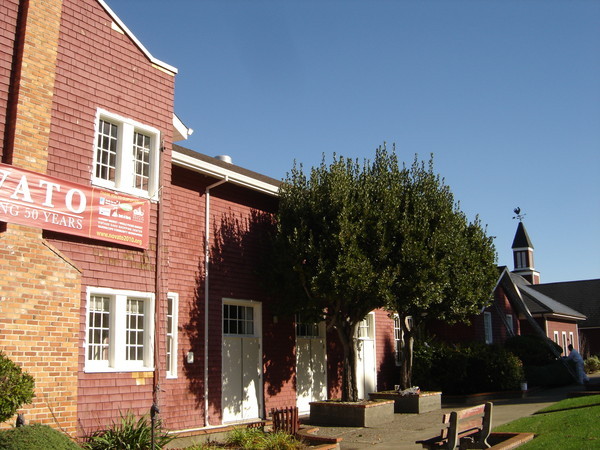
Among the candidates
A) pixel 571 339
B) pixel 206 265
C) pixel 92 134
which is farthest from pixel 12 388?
pixel 571 339

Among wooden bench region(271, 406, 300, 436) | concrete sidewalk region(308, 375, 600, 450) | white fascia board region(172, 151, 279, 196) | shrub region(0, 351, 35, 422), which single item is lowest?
concrete sidewalk region(308, 375, 600, 450)

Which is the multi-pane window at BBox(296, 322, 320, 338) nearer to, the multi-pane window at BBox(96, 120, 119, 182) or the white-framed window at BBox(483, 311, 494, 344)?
the multi-pane window at BBox(96, 120, 119, 182)

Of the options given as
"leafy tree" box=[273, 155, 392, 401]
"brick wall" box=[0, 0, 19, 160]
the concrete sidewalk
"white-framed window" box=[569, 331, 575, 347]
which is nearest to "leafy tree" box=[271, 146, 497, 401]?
"leafy tree" box=[273, 155, 392, 401]

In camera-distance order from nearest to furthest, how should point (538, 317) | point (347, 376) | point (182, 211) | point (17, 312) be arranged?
point (17, 312)
point (182, 211)
point (347, 376)
point (538, 317)

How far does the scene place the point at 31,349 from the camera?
971 cm

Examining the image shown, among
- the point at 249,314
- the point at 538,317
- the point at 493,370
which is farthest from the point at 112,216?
the point at 538,317

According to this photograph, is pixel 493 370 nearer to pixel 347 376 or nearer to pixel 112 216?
pixel 347 376

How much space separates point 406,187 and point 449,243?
1885mm

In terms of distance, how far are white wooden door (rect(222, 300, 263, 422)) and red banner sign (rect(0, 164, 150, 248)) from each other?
4574mm

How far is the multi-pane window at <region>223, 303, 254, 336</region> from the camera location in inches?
620

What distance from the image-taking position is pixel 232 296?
15.7 metres

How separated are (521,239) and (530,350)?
48155 millimetres

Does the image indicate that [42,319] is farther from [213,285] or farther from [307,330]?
[307,330]

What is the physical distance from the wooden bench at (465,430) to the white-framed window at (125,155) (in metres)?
6.72
